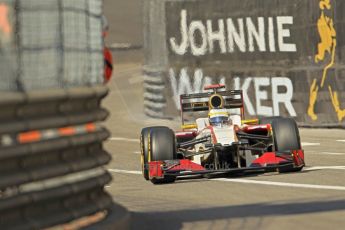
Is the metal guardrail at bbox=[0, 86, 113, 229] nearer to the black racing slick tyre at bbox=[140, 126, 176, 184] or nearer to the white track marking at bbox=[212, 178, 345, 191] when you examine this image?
the white track marking at bbox=[212, 178, 345, 191]

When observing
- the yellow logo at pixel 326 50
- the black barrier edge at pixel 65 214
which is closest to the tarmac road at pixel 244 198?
the black barrier edge at pixel 65 214

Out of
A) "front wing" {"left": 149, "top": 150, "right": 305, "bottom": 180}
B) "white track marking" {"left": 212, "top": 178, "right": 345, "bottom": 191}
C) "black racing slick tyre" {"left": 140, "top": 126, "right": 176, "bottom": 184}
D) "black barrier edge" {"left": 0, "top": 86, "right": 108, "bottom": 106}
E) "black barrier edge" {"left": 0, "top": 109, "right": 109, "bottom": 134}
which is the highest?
"black barrier edge" {"left": 0, "top": 86, "right": 108, "bottom": 106}

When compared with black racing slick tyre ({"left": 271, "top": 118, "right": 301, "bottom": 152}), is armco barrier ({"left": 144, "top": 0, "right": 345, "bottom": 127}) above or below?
above

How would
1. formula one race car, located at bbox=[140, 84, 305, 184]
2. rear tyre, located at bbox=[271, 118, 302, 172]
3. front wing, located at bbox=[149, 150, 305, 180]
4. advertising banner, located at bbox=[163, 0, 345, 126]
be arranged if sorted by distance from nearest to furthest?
front wing, located at bbox=[149, 150, 305, 180] → formula one race car, located at bbox=[140, 84, 305, 184] → rear tyre, located at bbox=[271, 118, 302, 172] → advertising banner, located at bbox=[163, 0, 345, 126]

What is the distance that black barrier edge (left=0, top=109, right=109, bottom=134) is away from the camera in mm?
9023

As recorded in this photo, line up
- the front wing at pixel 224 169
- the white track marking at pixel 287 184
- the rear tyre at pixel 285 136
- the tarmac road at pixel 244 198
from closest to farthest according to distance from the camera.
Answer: the tarmac road at pixel 244 198 → the white track marking at pixel 287 184 → the front wing at pixel 224 169 → the rear tyre at pixel 285 136

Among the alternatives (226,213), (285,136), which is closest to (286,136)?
(285,136)

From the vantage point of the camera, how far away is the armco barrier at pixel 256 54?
26.9 meters

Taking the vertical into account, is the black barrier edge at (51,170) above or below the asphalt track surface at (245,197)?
above

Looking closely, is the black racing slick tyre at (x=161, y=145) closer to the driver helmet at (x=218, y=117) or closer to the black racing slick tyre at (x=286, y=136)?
the driver helmet at (x=218, y=117)

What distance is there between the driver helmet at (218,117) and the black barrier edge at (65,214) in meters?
6.83

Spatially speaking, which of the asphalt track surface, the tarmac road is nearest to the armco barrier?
the asphalt track surface

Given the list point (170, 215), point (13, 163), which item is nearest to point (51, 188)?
point (13, 163)

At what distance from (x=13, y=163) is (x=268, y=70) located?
19.8 m
